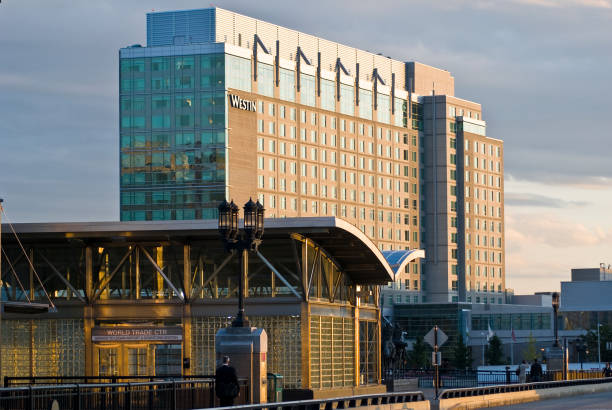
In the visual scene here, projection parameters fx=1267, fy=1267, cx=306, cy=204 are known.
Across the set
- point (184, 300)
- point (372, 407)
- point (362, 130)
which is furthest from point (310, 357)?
point (362, 130)

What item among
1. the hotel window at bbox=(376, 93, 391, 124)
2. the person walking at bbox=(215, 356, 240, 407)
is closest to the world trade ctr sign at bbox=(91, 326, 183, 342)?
the person walking at bbox=(215, 356, 240, 407)

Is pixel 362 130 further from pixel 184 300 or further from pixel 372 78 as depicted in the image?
pixel 184 300

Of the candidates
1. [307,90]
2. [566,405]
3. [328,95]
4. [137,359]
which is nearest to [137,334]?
[137,359]

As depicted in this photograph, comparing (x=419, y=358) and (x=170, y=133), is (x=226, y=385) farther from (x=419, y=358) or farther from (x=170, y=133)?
(x=170, y=133)

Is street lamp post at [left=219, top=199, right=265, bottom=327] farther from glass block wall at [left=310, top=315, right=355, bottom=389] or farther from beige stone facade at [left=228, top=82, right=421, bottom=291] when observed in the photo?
beige stone facade at [left=228, top=82, right=421, bottom=291]

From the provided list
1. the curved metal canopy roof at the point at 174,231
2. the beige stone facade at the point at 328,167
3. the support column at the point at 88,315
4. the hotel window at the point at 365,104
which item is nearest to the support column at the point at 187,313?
the curved metal canopy roof at the point at 174,231

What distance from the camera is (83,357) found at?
46.2 m

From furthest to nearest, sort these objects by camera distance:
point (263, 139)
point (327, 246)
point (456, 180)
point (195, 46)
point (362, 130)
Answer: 1. point (456, 180)
2. point (362, 130)
3. point (263, 139)
4. point (195, 46)
5. point (327, 246)

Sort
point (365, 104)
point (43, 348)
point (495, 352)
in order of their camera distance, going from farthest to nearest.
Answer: point (365, 104) < point (495, 352) < point (43, 348)

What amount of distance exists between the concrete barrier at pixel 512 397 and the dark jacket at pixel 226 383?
→ 1191cm

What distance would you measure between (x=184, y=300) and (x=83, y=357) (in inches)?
168

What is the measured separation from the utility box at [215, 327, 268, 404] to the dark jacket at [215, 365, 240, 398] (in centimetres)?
496

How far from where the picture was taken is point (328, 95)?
16788cm

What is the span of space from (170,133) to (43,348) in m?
98.8
